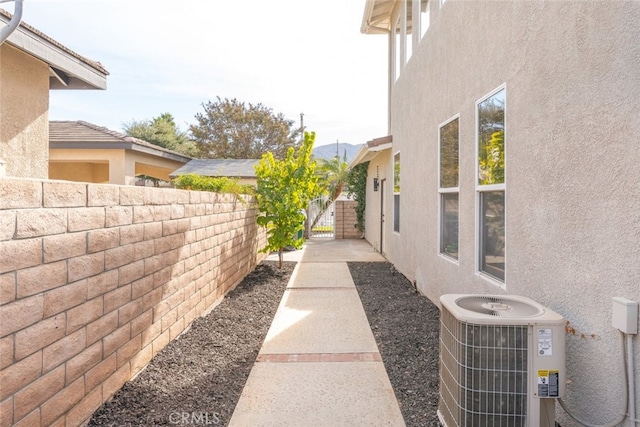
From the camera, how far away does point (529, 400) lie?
7.77 feet

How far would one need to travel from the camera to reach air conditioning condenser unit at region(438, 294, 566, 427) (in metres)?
2.36

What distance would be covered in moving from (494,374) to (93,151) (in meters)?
13.7

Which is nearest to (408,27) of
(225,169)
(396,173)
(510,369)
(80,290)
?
(396,173)

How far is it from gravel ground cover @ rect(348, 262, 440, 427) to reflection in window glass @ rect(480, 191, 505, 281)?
1.07 meters

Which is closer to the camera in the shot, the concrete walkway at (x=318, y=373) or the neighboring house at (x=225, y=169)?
the concrete walkway at (x=318, y=373)

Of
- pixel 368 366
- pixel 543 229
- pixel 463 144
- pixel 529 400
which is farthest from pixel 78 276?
pixel 463 144

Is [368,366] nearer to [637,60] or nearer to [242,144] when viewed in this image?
[637,60]

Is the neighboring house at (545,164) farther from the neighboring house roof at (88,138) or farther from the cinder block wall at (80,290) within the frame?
the neighboring house roof at (88,138)

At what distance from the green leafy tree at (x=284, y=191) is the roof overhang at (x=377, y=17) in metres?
3.56

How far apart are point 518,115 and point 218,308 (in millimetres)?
4660

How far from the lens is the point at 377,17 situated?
10.6 m

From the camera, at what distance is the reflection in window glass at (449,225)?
17.6 ft

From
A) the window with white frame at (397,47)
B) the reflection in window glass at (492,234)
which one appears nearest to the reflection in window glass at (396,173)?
the window with white frame at (397,47)

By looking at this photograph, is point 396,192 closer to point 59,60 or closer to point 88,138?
point 59,60
